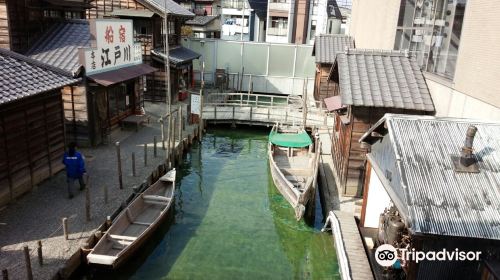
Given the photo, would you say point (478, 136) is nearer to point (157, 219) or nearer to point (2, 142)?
point (157, 219)

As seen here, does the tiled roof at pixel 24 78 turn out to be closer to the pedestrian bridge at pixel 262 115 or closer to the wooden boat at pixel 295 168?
the wooden boat at pixel 295 168

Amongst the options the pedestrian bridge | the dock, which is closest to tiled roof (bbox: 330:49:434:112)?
the dock

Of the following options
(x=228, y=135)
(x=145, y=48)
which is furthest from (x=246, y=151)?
(x=145, y=48)

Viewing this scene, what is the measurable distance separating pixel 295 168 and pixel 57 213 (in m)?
10.1

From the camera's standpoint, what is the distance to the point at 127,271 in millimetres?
11727

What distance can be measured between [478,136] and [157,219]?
947cm

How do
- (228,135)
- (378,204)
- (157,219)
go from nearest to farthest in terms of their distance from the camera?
(378,204)
(157,219)
(228,135)

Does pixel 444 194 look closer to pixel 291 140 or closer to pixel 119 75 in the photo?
pixel 291 140

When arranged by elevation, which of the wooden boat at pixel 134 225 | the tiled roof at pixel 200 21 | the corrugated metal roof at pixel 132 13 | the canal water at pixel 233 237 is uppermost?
the corrugated metal roof at pixel 132 13

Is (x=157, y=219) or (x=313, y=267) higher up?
(x=157, y=219)

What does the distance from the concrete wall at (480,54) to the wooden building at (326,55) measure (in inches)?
681

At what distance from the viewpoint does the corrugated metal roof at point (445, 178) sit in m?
6.72

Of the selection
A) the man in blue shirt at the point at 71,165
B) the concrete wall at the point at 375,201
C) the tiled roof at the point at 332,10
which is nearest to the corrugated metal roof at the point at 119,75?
the man in blue shirt at the point at 71,165

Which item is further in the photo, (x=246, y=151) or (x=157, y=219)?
(x=246, y=151)
